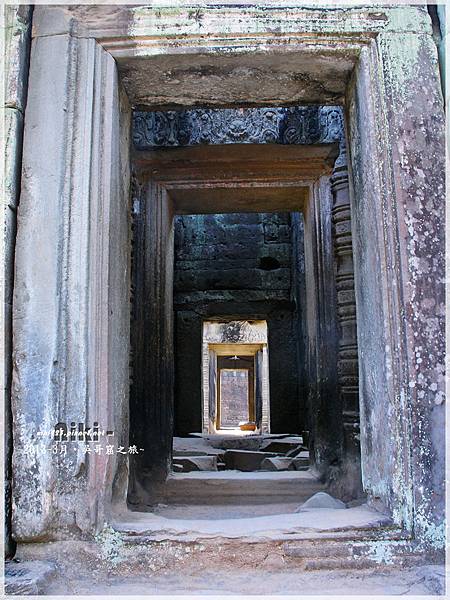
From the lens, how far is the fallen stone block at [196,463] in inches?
220

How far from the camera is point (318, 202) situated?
196 inches

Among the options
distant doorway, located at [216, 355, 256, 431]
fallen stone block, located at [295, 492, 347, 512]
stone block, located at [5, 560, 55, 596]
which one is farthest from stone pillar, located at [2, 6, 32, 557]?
distant doorway, located at [216, 355, 256, 431]

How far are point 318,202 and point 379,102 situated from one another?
2437 millimetres

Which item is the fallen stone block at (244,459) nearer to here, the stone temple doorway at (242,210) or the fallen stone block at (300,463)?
the stone temple doorway at (242,210)

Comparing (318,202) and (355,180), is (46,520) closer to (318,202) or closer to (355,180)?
(355,180)

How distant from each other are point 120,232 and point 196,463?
348 cm

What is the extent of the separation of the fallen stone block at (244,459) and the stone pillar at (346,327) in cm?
215

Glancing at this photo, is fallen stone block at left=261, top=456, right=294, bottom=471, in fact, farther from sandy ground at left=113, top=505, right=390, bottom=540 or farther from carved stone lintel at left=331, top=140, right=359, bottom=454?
sandy ground at left=113, top=505, right=390, bottom=540

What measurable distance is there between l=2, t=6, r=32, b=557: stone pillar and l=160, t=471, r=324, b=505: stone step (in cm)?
241

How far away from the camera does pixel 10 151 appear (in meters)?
2.43

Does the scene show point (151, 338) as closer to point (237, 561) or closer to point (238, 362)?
point (237, 561)

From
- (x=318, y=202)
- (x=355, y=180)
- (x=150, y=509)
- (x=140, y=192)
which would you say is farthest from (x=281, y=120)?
(x=150, y=509)

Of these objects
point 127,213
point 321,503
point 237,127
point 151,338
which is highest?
point 237,127

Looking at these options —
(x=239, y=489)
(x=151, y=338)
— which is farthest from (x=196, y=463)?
(x=151, y=338)
